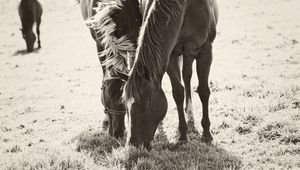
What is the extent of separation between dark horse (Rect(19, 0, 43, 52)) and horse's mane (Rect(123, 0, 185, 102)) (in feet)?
33.8

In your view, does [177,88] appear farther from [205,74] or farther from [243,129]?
[243,129]

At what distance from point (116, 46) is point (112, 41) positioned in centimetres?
11

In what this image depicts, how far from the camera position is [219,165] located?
4090mm

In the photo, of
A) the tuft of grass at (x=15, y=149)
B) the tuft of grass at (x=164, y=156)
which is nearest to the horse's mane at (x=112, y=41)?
the tuft of grass at (x=164, y=156)

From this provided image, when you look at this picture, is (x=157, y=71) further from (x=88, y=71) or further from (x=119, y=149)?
(x=88, y=71)

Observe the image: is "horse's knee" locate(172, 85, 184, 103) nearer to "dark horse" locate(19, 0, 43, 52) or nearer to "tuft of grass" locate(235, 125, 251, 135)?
"tuft of grass" locate(235, 125, 251, 135)

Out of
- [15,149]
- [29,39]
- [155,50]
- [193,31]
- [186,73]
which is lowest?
[15,149]

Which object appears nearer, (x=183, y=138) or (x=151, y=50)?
(x=151, y=50)

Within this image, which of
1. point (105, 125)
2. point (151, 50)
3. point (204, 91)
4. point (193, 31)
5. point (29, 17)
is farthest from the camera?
point (29, 17)

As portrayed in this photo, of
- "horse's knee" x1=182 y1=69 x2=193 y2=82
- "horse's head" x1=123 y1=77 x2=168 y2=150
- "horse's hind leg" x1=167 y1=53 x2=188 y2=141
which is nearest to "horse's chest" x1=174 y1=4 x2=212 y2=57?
"horse's hind leg" x1=167 y1=53 x2=188 y2=141

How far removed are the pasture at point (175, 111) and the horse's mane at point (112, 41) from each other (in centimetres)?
100

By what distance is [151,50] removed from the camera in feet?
12.3

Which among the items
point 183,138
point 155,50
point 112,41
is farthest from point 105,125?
point 155,50

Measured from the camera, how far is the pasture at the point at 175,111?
→ 428cm
